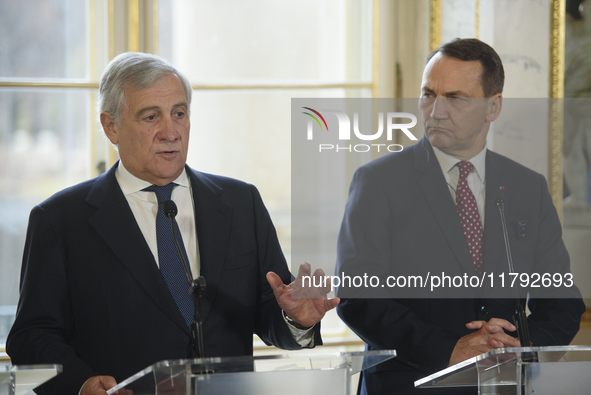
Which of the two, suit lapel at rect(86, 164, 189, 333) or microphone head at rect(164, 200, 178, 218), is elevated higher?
microphone head at rect(164, 200, 178, 218)

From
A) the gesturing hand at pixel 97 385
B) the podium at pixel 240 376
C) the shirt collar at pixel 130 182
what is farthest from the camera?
the shirt collar at pixel 130 182

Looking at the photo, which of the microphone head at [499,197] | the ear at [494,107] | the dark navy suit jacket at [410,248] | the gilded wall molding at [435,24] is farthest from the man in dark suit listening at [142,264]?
the gilded wall molding at [435,24]

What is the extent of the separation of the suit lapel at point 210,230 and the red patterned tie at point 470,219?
721mm

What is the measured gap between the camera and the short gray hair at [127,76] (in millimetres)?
1847

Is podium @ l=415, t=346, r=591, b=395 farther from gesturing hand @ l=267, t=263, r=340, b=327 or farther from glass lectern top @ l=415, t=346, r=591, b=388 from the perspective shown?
gesturing hand @ l=267, t=263, r=340, b=327

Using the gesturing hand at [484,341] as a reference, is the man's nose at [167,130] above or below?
above

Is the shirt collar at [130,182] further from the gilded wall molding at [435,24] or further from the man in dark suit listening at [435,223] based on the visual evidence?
the gilded wall molding at [435,24]

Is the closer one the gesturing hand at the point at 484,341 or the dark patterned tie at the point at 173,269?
the gesturing hand at the point at 484,341

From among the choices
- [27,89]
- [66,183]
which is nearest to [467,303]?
[66,183]

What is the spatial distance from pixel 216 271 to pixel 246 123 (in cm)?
159

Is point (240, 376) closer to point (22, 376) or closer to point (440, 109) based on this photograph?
point (22, 376)

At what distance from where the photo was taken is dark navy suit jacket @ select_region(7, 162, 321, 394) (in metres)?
1.69

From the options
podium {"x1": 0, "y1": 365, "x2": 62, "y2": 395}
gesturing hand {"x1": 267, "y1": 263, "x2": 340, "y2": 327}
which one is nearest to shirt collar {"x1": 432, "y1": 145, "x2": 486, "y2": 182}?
gesturing hand {"x1": 267, "y1": 263, "x2": 340, "y2": 327}

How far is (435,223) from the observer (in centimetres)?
179
